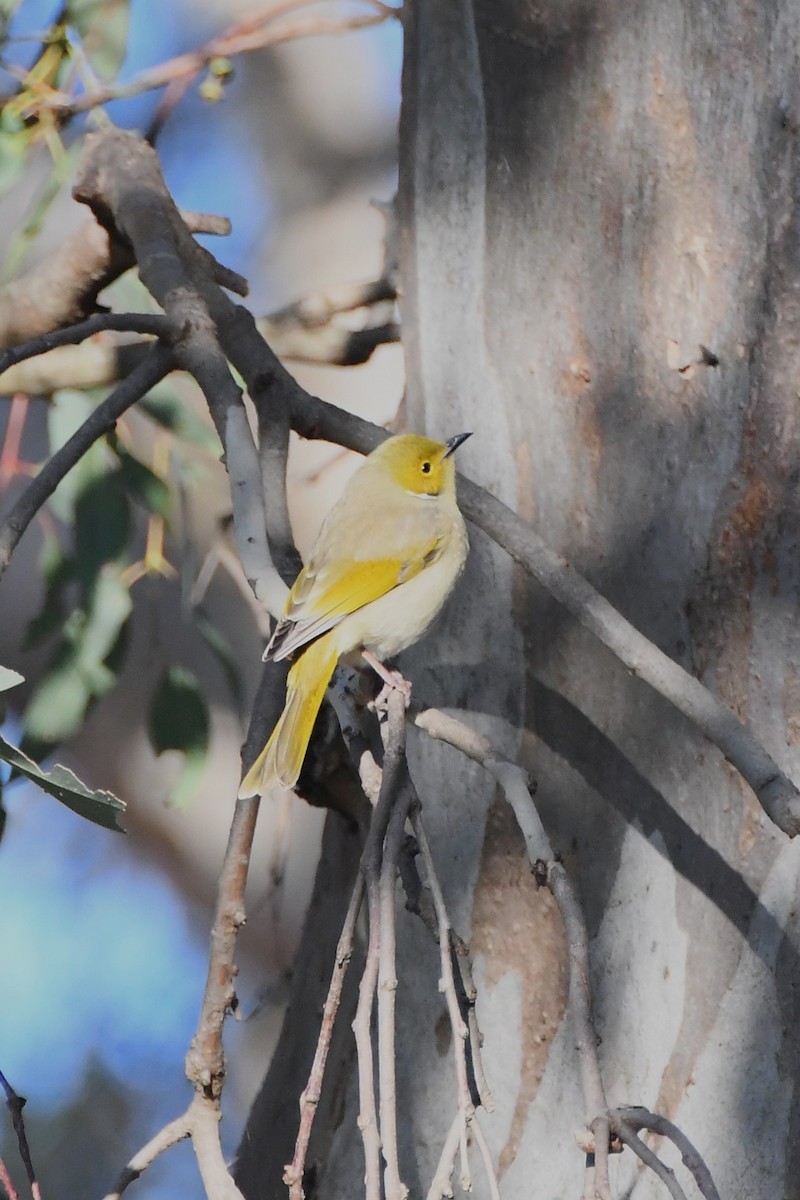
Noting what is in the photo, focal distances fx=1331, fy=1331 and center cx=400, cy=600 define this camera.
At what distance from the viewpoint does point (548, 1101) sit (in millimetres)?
1528

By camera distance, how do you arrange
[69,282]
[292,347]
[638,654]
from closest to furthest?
[638,654] < [69,282] < [292,347]

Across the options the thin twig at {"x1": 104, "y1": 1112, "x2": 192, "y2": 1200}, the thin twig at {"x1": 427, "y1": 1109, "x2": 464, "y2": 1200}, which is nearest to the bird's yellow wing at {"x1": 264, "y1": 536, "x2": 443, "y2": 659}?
the thin twig at {"x1": 104, "y1": 1112, "x2": 192, "y2": 1200}

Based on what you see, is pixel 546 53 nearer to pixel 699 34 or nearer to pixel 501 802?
pixel 699 34

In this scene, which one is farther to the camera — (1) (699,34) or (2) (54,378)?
(2) (54,378)

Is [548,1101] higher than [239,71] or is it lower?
lower

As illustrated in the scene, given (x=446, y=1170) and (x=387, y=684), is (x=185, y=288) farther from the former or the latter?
(x=446, y=1170)

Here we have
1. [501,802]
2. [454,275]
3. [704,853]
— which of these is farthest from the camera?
[454,275]

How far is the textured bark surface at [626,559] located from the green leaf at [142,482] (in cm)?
101

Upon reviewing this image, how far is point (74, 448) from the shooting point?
1.59m

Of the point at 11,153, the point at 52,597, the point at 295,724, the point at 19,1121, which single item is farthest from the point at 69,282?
the point at 19,1121

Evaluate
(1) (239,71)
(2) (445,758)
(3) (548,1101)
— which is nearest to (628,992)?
(3) (548,1101)

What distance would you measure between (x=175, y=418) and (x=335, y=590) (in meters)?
0.98

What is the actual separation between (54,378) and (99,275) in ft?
1.09

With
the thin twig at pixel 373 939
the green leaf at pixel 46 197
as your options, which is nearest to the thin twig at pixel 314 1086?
the thin twig at pixel 373 939
